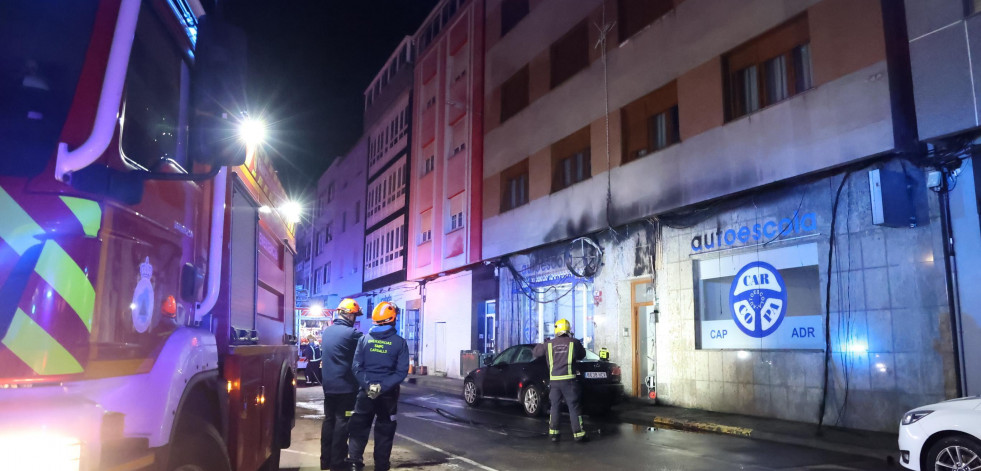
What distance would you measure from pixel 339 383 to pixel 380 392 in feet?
2.38

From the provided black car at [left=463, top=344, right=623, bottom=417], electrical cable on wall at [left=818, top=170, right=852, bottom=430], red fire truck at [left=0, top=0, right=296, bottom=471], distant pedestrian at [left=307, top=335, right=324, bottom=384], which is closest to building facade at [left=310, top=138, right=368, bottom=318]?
distant pedestrian at [left=307, top=335, right=324, bottom=384]

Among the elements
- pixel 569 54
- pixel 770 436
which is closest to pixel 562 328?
pixel 770 436

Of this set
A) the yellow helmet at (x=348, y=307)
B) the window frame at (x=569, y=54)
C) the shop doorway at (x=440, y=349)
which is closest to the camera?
the yellow helmet at (x=348, y=307)

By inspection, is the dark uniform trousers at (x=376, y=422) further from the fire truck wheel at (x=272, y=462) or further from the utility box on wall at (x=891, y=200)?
the utility box on wall at (x=891, y=200)

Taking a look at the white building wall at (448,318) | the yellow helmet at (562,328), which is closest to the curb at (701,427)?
the yellow helmet at (562,328)

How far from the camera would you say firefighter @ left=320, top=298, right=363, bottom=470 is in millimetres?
7016

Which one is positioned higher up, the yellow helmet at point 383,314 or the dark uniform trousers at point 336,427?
the yellow helmet at point 383,314

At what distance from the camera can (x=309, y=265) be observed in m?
51.4

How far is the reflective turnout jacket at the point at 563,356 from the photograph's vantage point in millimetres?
10211

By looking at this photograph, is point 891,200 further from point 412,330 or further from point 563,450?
point 412,330

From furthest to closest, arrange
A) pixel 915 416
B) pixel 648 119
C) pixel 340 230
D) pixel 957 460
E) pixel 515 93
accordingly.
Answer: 1. pixel 340 230
2. pixel 515 93
3. pixel 648 119
4. pixel 915 416
5. pixel 957 460

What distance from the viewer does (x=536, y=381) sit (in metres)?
13.6

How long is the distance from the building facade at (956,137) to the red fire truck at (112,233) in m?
10.3

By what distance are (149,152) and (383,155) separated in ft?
117
